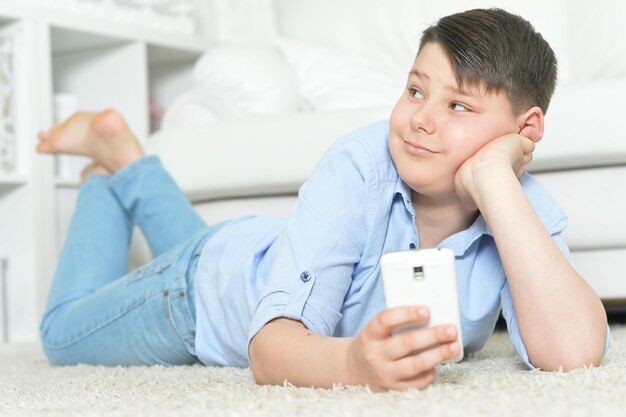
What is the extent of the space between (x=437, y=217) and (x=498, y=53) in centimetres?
20

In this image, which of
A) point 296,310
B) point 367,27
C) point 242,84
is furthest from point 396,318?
point 367,27

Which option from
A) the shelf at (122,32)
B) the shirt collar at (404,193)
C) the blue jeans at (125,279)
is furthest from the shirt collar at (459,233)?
the shelf at (122,32)

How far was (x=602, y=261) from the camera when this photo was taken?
142cm

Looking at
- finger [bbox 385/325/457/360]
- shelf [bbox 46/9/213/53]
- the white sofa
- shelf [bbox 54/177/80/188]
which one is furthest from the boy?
shelf [bbox 46/9/213/53]

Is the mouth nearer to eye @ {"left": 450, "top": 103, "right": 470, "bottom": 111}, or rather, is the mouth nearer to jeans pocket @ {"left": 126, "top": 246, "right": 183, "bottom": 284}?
eye @ {"left": 450, "top": 103, "right": 470, "bottom": 111}

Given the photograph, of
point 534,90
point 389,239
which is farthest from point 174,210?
point 534,90

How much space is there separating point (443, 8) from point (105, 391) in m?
1.41

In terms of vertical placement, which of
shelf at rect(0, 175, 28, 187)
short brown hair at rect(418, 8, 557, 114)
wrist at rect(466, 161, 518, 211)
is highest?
short brown hair at rect(418, 8, 557, 114)

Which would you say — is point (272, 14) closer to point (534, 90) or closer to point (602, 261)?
point (602, 261)

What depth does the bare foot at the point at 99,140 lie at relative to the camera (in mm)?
1503

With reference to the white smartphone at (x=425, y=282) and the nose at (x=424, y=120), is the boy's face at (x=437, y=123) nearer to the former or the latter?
the nose at (x=424, y=120)

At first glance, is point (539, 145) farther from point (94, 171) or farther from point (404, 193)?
point (94, 171)

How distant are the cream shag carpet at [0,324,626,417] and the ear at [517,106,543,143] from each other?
0.85ft

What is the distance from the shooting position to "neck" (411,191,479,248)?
0.99 metres
